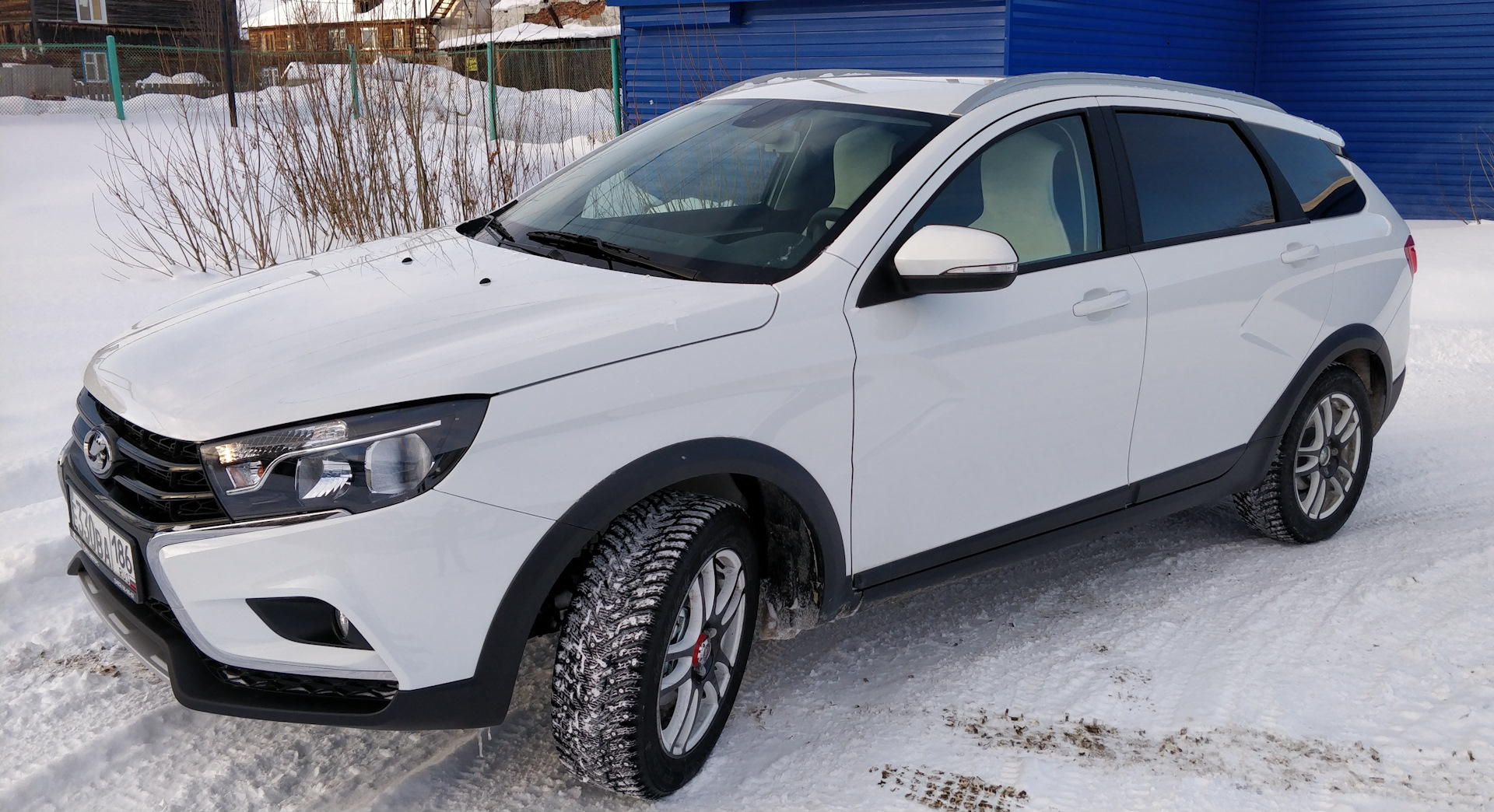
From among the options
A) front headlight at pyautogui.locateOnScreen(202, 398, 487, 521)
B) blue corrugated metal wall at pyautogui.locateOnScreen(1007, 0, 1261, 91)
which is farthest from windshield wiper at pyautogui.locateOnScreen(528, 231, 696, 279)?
blue corrugated metal wall at pyautogui.locateOnScreen(1007, 0, 1261, 91)

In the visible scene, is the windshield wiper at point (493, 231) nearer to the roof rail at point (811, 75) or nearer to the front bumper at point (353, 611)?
the roof rail at point (811, 75)

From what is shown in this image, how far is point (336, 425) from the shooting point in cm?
237

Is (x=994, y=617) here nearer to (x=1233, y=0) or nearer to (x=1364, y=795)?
(x=1364, y=795)

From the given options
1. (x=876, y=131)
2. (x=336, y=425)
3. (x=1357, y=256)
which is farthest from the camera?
(x=1357, y=256)

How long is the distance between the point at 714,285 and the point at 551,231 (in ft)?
2.59

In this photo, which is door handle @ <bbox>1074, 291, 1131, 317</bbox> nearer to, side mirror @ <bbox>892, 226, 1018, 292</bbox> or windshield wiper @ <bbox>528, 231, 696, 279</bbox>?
side mirror @ <bbox>892, 226, 1018, 292</bbox>

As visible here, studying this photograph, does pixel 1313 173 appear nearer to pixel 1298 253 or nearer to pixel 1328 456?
pixel 1298 253

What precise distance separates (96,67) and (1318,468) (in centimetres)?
2250

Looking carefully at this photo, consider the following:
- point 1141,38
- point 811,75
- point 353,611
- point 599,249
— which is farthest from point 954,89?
point 1141,38

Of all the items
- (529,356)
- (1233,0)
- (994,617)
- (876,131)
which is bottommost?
(994,617)

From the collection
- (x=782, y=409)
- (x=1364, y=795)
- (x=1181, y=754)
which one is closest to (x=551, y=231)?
(x=782, y=409)

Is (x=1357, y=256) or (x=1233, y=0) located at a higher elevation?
(x=1233, y=0)

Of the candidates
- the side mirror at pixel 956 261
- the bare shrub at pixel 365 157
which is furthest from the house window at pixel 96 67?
the side mirror at pixel 956 261

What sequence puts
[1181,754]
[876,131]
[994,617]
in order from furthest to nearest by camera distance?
[994,617], [876,131], [1181,754]
